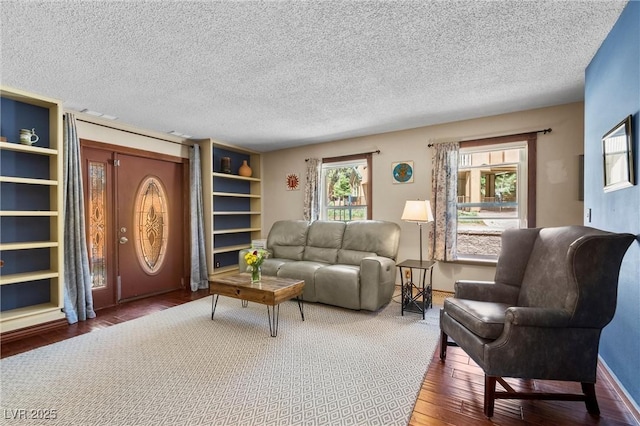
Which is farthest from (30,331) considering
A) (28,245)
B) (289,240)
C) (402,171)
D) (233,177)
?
(402,171)

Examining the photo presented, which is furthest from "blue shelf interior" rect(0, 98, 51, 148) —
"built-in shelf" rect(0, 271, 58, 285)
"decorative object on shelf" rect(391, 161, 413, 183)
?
"decorative object on shelf" rect(391, 161, 413, 183)

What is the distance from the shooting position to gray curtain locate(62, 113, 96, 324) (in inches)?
131

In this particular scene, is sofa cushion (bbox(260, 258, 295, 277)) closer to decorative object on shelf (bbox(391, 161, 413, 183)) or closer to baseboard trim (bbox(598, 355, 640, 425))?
decorative object on shelf (bbox(391, 161, 413, 183))

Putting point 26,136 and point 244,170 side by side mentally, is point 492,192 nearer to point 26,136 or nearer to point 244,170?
point 244,170

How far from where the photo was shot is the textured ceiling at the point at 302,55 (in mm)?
1808

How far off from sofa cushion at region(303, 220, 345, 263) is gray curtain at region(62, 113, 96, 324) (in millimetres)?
2789

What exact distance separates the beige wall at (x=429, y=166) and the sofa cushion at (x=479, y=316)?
2047mm

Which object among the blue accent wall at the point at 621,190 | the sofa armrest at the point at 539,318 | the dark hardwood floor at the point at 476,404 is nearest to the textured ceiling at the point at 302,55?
the blue accent wall at the point at 621,190

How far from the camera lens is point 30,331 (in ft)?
9.59

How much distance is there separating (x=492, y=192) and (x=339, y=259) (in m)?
2.29

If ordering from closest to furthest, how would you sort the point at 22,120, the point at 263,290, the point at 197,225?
the point at 263,290 → the point at 22,120 → the point at 197,225

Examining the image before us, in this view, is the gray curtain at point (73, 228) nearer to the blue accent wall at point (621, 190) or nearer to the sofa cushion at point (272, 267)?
the sofa cushion at point (272, 267)

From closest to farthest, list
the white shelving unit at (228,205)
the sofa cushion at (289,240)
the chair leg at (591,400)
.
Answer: the chair leg at (591,400) → the sofa cushion at (289,240) → the white shelving unit at (228,205)

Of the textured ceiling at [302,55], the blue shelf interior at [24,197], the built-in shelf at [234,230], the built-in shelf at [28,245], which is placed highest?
the textured ceiling at [302,55]
